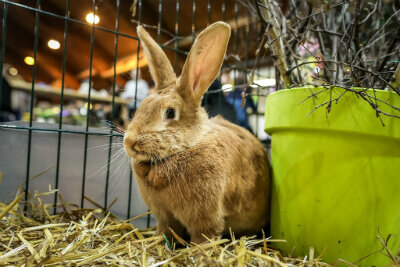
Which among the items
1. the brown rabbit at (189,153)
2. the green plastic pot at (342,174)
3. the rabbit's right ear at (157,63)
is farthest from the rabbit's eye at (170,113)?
the green plastic pot at (342,174)

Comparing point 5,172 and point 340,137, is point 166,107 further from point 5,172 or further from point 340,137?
point 5,172

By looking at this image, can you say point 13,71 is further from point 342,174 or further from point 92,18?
point 342,174

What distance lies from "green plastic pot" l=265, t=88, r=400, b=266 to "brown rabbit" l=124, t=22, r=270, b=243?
→ 239 millimetres

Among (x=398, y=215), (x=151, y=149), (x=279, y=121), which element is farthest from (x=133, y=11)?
(x=398, y=215)

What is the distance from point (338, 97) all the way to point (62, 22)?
132 cm

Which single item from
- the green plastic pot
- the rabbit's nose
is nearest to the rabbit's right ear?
the rabbit's nose

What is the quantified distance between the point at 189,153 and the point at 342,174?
0.59 metres

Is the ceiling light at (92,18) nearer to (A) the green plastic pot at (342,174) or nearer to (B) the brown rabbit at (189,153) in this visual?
(B) the brown rabbit at (189,153)

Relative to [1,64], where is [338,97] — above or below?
below

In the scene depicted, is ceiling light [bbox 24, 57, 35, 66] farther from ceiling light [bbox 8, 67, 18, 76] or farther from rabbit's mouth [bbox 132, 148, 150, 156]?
rabbit's mouth [bbox 132, 148, 150, 156]

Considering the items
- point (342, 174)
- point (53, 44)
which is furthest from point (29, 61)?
point (342, 174)

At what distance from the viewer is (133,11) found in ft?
4.96

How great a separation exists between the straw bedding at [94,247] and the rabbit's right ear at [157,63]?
0.64m

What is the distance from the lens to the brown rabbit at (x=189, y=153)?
1125mm
